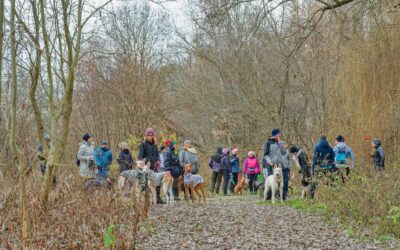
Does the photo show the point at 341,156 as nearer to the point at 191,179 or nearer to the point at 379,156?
the point at 379,156

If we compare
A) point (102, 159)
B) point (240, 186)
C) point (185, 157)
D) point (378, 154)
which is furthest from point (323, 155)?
point (102, 159)

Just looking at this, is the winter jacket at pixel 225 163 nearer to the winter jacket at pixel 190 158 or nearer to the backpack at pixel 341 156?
the winter jacket at pixel 190 158

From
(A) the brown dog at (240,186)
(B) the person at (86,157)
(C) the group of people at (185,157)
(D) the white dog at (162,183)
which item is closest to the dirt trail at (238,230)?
(D) the white dog at (162,183)

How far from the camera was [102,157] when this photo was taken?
16.1 m

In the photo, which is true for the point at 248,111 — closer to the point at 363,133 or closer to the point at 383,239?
the point at 363,133

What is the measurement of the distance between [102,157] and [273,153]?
4903 millimetres

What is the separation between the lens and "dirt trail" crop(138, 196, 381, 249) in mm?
9305

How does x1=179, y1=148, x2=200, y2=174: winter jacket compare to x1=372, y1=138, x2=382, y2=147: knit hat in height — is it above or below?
below

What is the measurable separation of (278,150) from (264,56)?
39.7 feet

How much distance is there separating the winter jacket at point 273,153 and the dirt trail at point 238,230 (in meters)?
2.04

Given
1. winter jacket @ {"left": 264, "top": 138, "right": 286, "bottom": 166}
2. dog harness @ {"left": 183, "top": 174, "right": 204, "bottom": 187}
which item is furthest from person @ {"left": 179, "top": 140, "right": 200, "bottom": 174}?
winter jacket @ {"left": 264, "top": 138, "right": 286, "bottom": 166}

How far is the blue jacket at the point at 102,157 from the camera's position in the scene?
1598 cm

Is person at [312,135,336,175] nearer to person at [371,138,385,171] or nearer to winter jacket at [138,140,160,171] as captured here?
person at [371,138,385,171]

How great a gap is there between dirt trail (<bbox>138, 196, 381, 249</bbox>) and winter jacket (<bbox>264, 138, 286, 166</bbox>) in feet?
6.68
